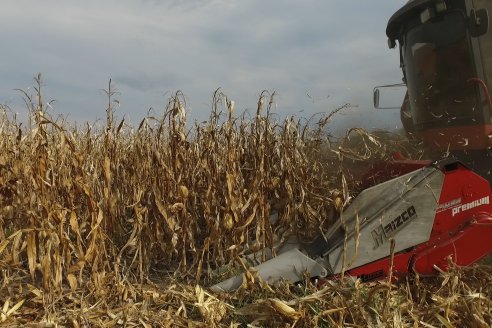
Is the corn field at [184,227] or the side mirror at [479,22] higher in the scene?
the side mirror at [479,22]

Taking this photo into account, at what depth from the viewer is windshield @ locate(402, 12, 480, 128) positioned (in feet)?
13.1

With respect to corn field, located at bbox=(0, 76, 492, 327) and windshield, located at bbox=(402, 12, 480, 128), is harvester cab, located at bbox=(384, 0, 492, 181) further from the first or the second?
corn field, located at bbox=(0, 76, 492, 327)

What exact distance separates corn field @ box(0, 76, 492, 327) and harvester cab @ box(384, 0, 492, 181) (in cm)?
44

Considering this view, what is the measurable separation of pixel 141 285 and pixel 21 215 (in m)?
1.09

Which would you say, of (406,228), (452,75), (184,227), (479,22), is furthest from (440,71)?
(184,227)

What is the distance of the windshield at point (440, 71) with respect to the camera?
3996 mm

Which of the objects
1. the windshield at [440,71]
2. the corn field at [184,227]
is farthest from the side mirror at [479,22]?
the corn field at [184,227]

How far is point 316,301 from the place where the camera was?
2.63 meters

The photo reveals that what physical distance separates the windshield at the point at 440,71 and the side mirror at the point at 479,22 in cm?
20

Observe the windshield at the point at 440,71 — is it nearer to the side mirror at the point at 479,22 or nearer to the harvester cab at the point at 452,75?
the harvester cab at the point at 452,75

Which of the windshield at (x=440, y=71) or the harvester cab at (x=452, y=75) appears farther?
the windshield at (x=440, y=71)

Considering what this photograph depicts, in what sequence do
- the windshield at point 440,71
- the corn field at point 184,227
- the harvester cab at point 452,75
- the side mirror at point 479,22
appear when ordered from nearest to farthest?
the corn field at point 184,227 < the side mirror at point 479,22 < the harvester cab at point 452,75 < the windshield at point 440,71

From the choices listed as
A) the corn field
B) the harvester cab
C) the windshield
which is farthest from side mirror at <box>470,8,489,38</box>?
the corn field

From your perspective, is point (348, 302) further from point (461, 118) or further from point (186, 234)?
point (461, 118)
